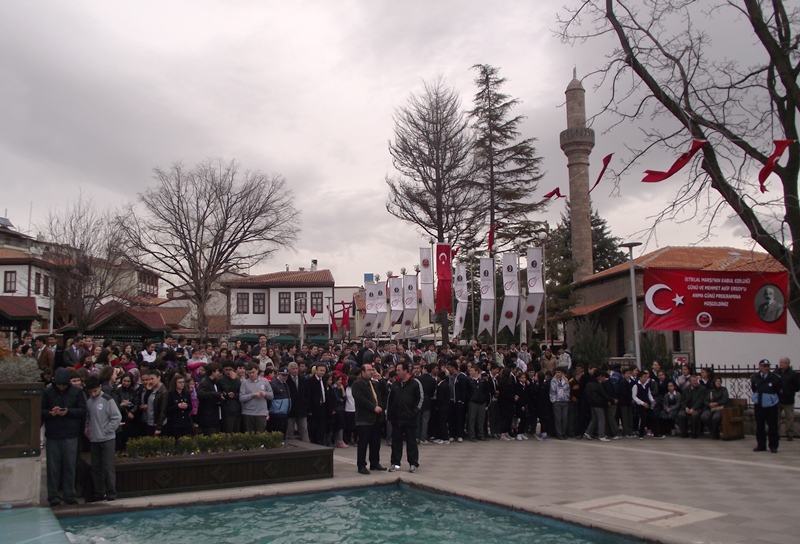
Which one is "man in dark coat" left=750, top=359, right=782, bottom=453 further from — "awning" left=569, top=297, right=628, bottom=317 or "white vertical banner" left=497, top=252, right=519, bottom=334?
"awning" left=569, top=297, right=628, bottom=317

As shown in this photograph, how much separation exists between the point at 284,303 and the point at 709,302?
170 ft

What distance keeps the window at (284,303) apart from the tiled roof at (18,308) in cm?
3641

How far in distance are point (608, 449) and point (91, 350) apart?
1276 cm

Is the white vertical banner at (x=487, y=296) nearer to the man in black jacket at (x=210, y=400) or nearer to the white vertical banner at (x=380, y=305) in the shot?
the white vertical banner at (x=380, y=305)

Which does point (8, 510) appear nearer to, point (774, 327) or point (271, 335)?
point (774, 327)

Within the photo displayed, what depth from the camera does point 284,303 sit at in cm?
6500

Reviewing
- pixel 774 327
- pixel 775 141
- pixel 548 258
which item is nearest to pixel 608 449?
pixel 774 327

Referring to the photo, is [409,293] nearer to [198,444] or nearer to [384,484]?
[384,484]

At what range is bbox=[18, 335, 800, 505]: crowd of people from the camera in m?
9.25

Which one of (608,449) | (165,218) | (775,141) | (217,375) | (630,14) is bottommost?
(608,449)

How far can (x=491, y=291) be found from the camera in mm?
26516

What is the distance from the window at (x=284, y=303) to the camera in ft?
213

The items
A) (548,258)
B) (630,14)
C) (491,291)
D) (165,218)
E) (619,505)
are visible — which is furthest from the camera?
(165,218)

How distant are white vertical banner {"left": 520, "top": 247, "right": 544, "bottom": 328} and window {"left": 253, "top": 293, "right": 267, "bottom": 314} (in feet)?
140
